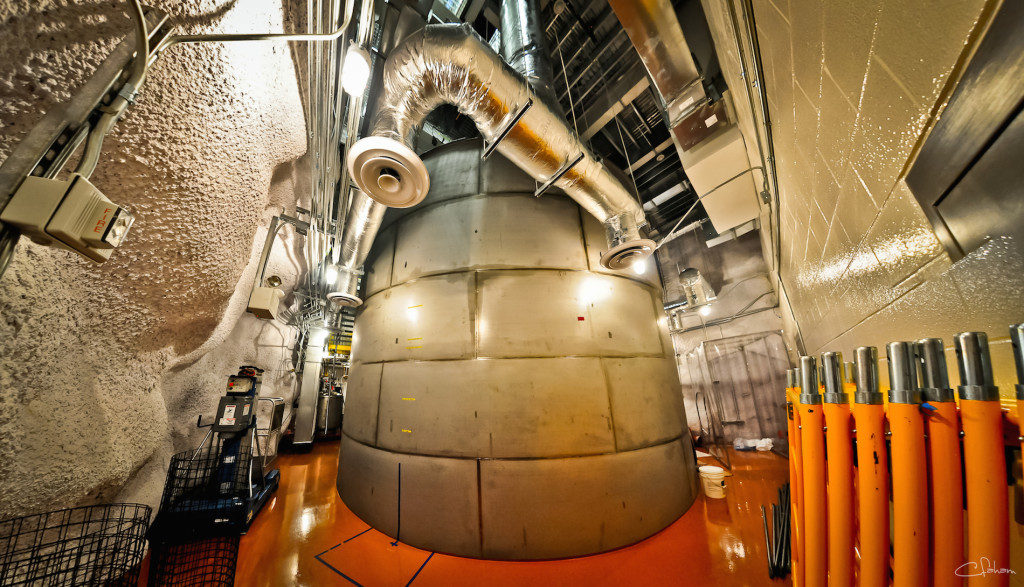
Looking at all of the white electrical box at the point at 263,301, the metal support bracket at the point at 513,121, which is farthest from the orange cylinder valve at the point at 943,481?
the white electrical box at the point at 263,301

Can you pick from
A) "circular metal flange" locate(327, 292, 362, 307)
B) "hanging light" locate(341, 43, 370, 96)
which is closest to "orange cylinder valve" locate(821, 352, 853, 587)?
"hanging light" locate(341, 43, 370, 96)

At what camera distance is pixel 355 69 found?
1974 millimetres

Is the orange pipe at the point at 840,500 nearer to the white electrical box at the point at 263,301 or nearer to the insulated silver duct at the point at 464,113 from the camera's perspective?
A: the insulated silver duct at the point at 464,113

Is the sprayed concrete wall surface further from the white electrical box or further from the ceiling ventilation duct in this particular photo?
the ceiling ventilation duct

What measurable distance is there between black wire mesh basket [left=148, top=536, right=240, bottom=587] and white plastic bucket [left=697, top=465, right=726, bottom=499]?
413cm

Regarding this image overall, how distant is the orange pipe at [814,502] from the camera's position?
77 centimetres

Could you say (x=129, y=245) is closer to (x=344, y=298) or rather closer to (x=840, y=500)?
(x=344, y=298)

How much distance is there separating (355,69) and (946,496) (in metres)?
2.86

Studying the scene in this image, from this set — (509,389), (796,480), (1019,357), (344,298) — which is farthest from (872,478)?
(344,298)

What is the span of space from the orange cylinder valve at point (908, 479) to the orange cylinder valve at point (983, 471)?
59mm

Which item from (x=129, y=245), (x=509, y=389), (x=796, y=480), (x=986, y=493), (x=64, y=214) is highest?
(x=129, y=245)

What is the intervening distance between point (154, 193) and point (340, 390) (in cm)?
720

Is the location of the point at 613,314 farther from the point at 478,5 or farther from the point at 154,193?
the point at 478,5

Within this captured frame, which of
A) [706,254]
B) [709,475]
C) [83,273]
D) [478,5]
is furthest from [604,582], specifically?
[706,254]
